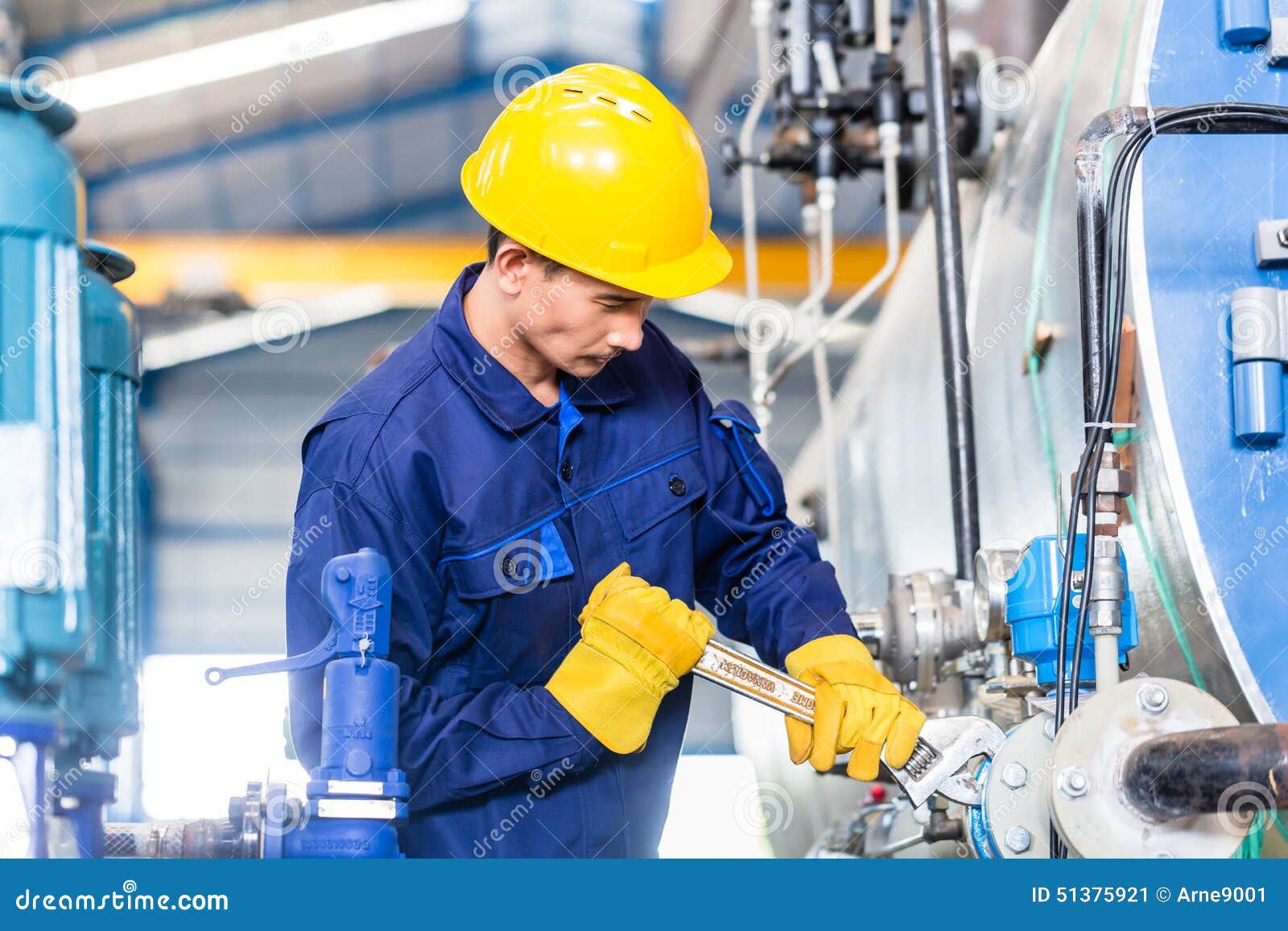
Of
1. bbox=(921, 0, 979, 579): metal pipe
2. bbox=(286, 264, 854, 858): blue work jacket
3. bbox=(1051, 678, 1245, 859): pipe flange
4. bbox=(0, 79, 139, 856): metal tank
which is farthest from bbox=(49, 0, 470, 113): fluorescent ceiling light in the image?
bbox=(1051, 678, 1245, 859): pipe flange

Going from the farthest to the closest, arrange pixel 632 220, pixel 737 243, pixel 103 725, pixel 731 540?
1. pixel 737 243
2. pixel 103 725
3. pixel 731 540
4. pixel 632 220

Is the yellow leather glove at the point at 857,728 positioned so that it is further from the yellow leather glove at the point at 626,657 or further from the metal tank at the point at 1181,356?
the metal tank at the point at 1181,356

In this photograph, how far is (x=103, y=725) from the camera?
205 cm

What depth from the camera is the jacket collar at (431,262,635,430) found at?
68.1 inches

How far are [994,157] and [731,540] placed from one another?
87 centimetres

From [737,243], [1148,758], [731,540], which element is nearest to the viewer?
[1148,758]

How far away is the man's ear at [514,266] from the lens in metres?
1.73

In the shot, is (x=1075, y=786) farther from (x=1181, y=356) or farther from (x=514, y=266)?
(x=514, y=266)

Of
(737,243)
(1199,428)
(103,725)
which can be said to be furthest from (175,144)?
(1199,428)

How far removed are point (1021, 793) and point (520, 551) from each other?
0.68 meters

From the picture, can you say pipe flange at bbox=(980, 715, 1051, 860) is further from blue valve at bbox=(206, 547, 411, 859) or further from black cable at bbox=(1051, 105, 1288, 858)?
blue valve at bbox=(206, 547, 411, 859)

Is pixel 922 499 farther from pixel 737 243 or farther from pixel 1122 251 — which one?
Result: pixel 737 243

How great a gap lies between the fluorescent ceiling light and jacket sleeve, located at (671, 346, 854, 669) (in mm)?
5051

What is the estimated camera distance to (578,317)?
5.56ft
